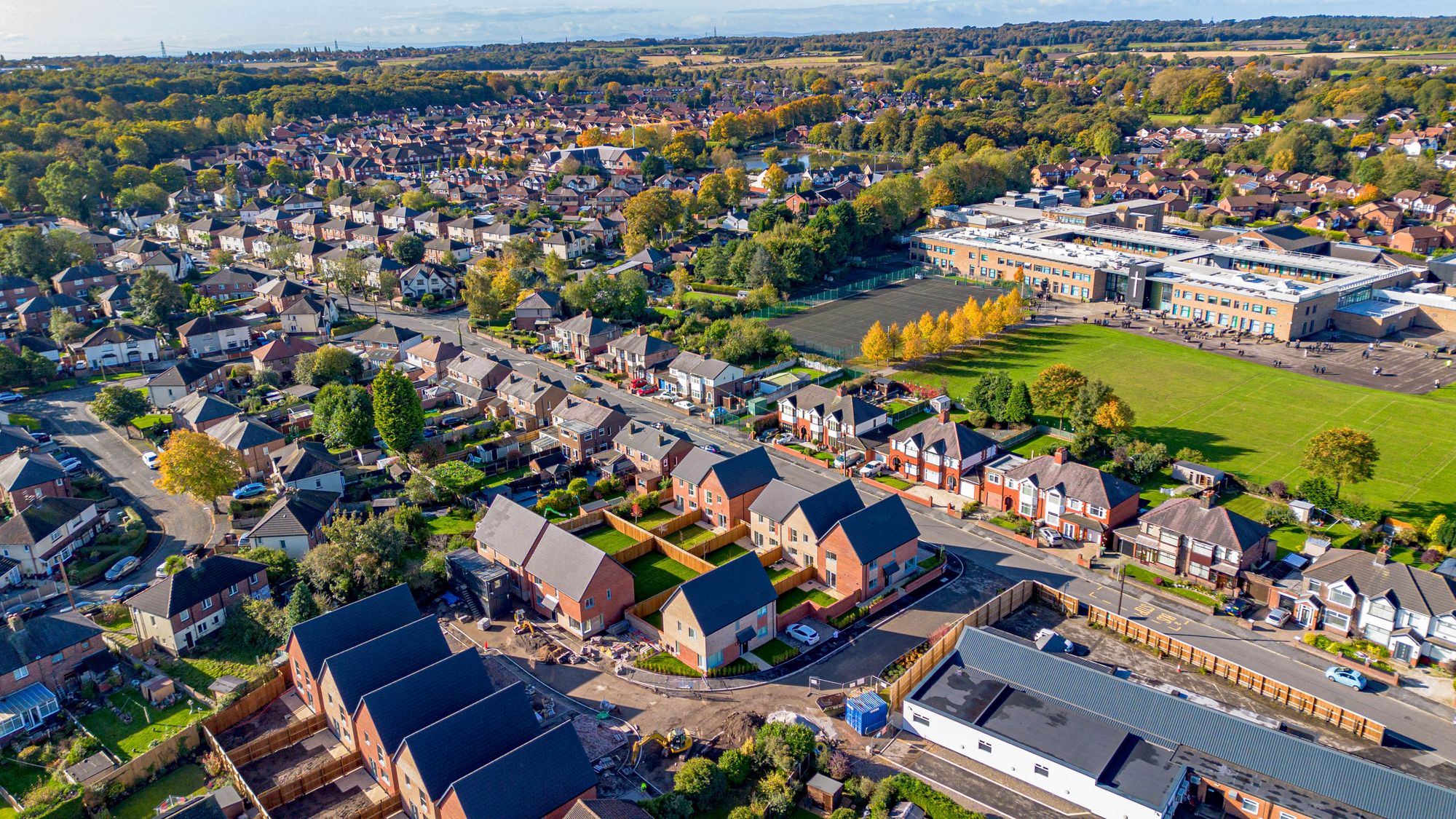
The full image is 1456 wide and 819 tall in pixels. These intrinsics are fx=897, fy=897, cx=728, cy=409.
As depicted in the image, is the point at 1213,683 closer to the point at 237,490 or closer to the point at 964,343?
the point at 964,343

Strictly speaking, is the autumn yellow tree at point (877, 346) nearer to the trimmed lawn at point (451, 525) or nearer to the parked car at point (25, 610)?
the trimmed lawn at point (451, 525)

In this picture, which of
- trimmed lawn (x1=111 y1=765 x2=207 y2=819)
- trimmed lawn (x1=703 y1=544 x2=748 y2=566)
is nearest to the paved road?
trimmed lawn (x1=111 y1=765 x2=207 y2=819)

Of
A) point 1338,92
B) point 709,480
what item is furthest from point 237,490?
point 1338,92

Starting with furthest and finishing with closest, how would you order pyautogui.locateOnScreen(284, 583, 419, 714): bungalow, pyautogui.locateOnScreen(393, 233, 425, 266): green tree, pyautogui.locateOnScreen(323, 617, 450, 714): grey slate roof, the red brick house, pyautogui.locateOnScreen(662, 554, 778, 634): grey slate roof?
pyautogui.locateOnScreen(393, 233, 425, 266): green tree
the red brick house
pyautogui.locateOnScreen(662, 554, 778, 634): grey slate roof
pyautogui.locateOnScreen(284, 583, 419, 714): bungalow
pyautogui.locateOnScreen(323, 617, 450, 714): grey slate roof

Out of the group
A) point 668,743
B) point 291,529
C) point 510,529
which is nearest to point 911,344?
point 510,529

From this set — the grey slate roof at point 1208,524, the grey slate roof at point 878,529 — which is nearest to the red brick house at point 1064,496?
the grey slate roof at point 1208,524

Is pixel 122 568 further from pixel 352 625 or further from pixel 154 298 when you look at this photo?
pixel 154 298

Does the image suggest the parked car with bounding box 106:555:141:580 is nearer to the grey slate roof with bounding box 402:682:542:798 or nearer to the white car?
A: the grey slate roof with bounding box 402:682:542:798
